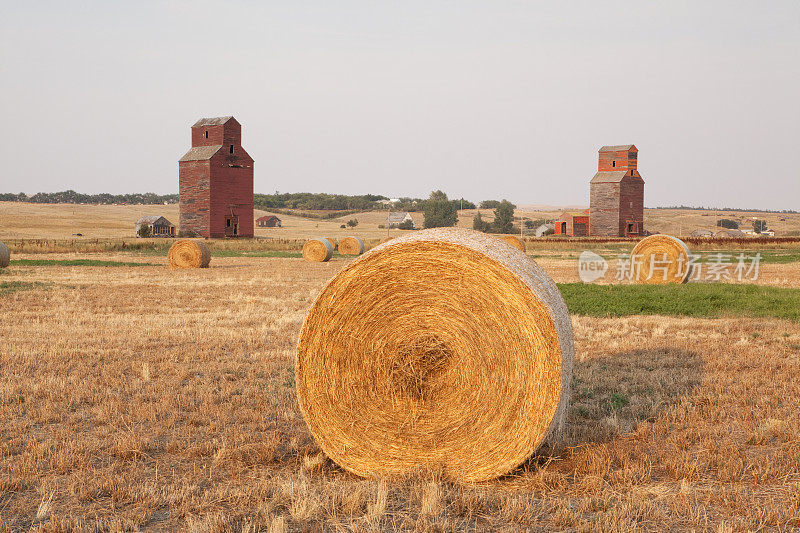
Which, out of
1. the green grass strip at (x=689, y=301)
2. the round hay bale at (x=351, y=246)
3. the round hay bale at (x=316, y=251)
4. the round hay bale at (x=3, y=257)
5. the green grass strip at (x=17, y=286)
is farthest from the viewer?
the round hay bale at (x=351, y=246)

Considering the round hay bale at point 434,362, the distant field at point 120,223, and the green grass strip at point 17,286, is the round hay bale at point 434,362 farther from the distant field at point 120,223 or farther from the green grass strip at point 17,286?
the distant field at point 120,223

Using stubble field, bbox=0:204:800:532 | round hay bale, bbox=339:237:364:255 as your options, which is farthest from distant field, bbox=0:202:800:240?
stubble field, bbox=0:204:800:532

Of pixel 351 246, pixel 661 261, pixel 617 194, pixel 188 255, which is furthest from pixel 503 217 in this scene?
pixel 661 261

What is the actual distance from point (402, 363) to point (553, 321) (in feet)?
4.43

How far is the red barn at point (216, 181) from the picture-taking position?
203 feet

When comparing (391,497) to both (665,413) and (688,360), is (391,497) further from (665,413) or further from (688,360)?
(688,360)

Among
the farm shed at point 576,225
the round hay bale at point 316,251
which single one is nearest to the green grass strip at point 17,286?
the round hay bale at point 316,251

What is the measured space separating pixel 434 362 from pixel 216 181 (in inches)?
2322

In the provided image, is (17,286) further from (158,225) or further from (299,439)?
(158,225)

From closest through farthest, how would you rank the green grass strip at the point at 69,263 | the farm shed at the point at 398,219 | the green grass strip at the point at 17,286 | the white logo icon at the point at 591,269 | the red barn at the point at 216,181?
the green grass strip at the point at 17,286 < the white logo icon at the point at 591,269 < the green grass strip at the point at 69,263 < the red barn at the point at 216,181 < the farm shed at the point at 398,219

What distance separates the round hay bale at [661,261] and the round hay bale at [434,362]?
17.9 meters

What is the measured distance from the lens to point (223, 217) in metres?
63.1

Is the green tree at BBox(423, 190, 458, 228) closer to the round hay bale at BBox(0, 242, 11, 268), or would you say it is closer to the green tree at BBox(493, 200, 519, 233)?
the green tree at BBox(493, 200, 519, 233)

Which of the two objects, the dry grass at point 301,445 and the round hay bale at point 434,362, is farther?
the round hay bale at point 434,362
